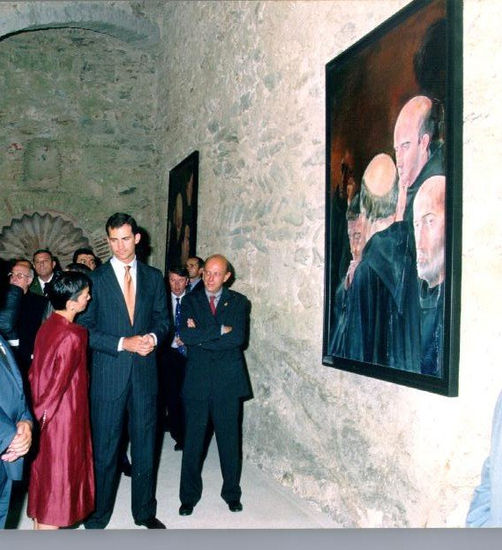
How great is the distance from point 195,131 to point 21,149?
340cm

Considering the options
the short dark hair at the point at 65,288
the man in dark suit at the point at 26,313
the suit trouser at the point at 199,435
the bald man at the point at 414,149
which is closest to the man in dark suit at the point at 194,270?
the man in dark suit at the point at 26,313

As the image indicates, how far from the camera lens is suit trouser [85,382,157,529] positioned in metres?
3.20

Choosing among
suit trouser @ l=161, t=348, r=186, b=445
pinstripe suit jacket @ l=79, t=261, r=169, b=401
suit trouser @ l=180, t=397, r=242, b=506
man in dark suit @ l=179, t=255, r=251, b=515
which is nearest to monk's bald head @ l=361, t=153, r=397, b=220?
man in dark suit @ l=179, t=255, r=251, b=515

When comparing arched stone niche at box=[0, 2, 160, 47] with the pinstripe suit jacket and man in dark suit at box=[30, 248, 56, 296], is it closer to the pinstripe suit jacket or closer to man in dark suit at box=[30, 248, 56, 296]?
man in dark suit at box=[30, 248, 56, 296]

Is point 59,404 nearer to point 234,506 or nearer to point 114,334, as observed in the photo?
point 114,334

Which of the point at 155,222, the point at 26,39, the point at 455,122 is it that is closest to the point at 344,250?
the point at 455,122

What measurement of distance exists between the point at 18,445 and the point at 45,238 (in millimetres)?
6936

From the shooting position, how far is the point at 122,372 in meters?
3.23

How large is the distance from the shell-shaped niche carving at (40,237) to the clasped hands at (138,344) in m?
5.82

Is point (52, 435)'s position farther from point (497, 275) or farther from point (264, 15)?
point (264, 15)

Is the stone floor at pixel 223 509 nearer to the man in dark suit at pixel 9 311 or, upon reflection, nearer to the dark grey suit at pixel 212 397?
the dark grey suit at pixel 212 397

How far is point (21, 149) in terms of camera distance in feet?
28.8

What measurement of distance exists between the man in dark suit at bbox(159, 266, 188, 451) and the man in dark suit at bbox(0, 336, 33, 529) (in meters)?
2.85

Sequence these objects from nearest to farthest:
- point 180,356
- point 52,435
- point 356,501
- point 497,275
A: 1. point 497,275
2. point 52,435
3. point 356,501
4. point 180,356
